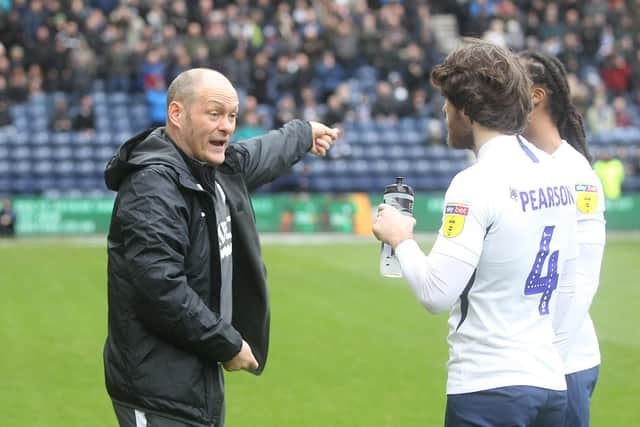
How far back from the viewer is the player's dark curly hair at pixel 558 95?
446 centimetres

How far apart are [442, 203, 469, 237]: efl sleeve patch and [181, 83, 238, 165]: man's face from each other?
1.05 m

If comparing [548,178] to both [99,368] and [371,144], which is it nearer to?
[99,368]

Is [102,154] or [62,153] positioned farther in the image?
[102,154]

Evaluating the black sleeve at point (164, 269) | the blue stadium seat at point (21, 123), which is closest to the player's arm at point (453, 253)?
the black sleeve at point (164, 269)

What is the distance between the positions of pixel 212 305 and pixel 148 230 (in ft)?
1.48

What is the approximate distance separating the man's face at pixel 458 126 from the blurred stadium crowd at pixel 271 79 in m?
19.7

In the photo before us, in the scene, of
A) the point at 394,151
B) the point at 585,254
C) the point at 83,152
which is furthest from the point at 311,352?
the point at 394,151

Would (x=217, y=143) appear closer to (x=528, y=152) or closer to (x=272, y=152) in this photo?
(x=272, y=152)

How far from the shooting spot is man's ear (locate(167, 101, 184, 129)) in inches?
160

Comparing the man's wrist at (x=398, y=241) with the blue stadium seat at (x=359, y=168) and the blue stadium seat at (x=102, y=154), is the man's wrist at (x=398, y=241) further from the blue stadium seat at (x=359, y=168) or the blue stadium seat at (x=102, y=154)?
the blue stadium seat at (x=359, y=168)

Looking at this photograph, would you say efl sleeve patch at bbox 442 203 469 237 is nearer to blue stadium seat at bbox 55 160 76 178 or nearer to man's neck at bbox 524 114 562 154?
man's neck at bbox 524 114 562 154

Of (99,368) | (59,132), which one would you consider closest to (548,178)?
(99,368)

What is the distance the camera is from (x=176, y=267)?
3.80 meters

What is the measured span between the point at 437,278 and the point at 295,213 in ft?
63.7
